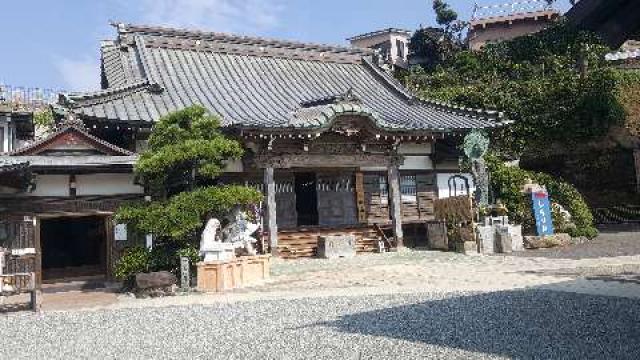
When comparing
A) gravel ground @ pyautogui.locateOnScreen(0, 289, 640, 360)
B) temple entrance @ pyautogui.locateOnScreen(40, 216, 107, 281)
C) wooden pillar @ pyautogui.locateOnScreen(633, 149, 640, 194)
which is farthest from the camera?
wooden pillar @ pyautogui.locateOnScreen(633, 149, 640, 194)

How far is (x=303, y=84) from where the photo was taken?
2170 centimetres

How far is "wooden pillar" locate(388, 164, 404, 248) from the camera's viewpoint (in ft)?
57.9

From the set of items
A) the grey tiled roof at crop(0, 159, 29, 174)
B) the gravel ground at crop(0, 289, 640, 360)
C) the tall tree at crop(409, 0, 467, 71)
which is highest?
the tall tree at crop(409, 0, 467, 71)

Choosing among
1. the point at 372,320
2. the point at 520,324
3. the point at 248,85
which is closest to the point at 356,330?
the point at 372,320

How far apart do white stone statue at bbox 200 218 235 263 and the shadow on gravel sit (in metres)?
4.95

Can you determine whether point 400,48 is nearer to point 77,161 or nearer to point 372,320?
point 77,161

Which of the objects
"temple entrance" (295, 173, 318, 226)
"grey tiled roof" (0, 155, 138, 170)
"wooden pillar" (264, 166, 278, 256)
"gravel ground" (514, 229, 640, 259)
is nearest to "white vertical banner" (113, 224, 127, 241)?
"grey tiled roof" (0, 155, 138, 170)

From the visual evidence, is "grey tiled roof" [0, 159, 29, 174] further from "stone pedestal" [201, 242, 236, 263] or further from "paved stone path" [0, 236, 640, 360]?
"stone pedestal" [201, 242, 236, 263]

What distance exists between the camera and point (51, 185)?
543 inches

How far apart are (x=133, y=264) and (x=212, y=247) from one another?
6.26ft

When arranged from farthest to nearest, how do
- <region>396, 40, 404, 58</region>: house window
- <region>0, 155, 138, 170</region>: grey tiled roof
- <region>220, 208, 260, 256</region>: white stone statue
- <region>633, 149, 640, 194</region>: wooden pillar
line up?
<region>396, 40, 404, 58</region>: house window < <region>633, 149, 640, 194</region>: wooden pillar < <region>0, 155, 138, 170</region>: grey tiled roof < <region>220, 208, 260, 256</region>: white stone statue

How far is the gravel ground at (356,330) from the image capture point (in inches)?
→ 215

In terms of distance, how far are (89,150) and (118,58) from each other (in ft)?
25.3

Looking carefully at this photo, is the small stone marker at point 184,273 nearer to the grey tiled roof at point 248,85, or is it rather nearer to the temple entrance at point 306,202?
the grey tiled roof at point 248,85
